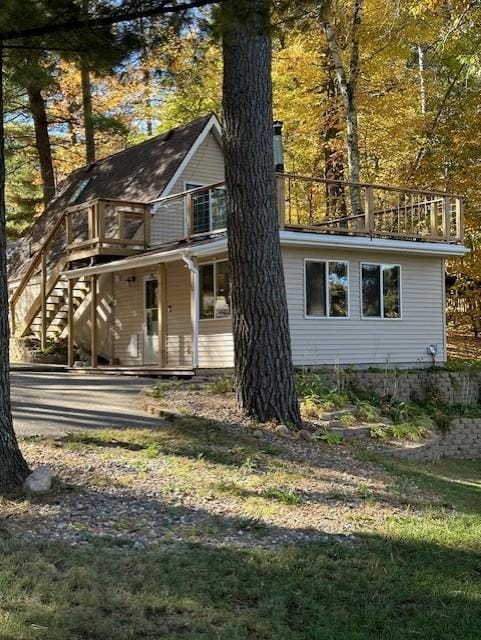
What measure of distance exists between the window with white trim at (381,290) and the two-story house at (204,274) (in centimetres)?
3

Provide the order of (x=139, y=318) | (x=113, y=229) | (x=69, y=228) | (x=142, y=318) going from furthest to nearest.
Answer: (x=69, y=228)
(x=113, y=229)
(x=139, y=318)
(x=142, y=318)

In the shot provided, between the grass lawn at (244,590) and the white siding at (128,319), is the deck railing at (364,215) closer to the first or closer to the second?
the white siding at (128,319)

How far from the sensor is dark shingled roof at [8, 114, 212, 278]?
60.7ft

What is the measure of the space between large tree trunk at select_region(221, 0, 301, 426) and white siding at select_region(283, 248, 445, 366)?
16.7ft

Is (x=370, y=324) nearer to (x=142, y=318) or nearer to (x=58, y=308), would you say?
(x=142, y=318)

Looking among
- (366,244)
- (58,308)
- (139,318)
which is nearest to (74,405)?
(139,318)

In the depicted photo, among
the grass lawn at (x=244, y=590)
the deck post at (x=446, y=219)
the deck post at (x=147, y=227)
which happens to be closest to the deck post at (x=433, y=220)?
the deck post at (x=446, y=219)

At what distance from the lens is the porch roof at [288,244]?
1430 cm

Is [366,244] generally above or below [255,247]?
above

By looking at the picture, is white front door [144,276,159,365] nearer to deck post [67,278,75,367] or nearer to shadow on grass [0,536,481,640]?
deck post [67,278,75,367]

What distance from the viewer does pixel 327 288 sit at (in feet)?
50.0

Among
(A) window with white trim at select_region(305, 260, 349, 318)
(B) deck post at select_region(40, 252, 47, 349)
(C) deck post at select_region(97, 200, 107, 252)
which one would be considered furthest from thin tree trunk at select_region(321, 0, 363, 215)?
(B) deck post at select_region(40, 252, 47, 349)

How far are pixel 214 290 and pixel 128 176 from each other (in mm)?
6282

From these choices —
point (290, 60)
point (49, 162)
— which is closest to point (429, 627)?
point (290, 60)
